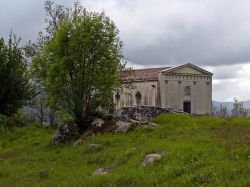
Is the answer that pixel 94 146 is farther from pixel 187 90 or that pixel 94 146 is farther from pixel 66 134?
pixel 187 90

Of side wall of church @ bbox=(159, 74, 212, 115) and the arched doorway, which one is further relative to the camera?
the arched doorway

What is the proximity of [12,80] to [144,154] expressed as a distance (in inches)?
777

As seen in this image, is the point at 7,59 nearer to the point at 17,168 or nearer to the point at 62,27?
the point at 62,27

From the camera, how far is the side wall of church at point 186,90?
48562 mm

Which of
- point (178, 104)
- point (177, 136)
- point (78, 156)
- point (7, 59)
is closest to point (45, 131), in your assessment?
point (7, 59)

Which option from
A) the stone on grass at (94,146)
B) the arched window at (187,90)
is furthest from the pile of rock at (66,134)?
the arched window at (187,90)

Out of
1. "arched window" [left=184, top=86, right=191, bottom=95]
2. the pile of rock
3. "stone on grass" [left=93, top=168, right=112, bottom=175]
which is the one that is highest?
"arched window" [left=184, top=86, right=191, bottom=95]

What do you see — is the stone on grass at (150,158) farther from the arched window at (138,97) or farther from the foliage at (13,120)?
the arched window at (138,97)

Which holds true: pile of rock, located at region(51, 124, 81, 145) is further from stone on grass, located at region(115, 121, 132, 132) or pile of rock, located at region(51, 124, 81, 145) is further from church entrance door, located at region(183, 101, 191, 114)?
church entrance door, located at region(183, 101, 191, 114)

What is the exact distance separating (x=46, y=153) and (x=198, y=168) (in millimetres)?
11458

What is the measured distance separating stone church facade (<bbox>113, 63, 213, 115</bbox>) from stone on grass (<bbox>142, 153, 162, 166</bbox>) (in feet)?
101

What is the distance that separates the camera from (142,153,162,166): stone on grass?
50.6ft

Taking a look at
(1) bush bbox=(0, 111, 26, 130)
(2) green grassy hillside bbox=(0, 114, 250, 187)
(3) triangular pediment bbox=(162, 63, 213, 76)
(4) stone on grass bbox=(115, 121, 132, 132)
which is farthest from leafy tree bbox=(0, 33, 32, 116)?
(3) triangular pediment bbox=(162, 63, 213, 76)

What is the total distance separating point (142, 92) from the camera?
4931 centimetres
